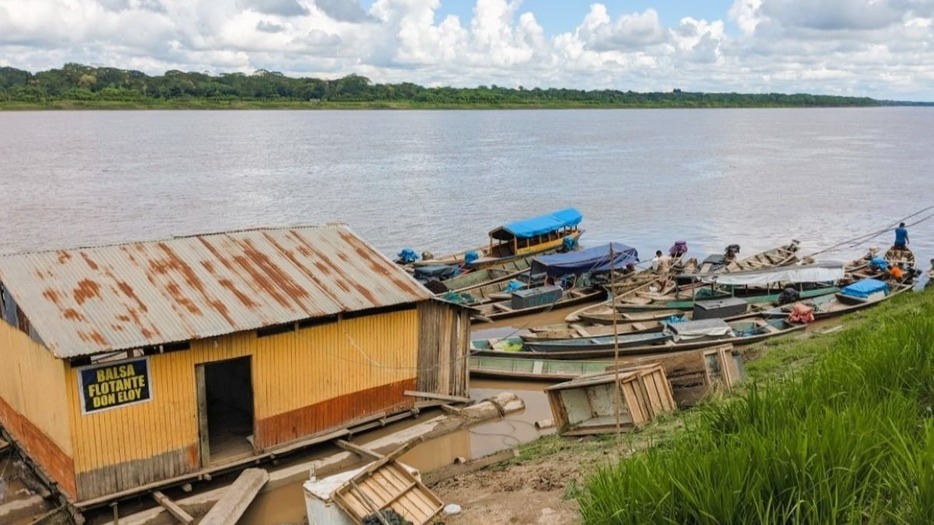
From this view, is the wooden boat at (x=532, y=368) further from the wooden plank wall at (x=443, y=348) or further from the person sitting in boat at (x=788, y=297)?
the person sitting in boat at (x=788, y=297)

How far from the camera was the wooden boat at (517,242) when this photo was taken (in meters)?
33.7

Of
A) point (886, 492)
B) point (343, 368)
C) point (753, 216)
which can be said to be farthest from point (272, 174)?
point (886, 492)

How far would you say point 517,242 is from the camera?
34.8 metres

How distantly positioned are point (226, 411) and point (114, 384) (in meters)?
4.13

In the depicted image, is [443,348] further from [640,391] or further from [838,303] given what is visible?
[838,303]

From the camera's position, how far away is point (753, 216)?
5225 centimetres

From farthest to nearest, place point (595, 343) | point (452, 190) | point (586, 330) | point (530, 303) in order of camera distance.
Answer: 1. point (452, 190)
2. point (530, 303)
3. point (586, 330)
4. point (595, 343)

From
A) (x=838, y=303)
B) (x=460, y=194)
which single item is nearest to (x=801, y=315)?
(x=838, y=303)

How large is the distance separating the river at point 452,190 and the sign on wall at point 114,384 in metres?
27.3

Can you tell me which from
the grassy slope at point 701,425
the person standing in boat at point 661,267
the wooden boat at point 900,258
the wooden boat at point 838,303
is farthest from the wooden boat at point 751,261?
the grassy slope at point 701,425

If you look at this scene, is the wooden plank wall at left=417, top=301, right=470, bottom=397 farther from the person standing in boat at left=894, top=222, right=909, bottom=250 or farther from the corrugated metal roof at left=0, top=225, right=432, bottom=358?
the person standing in boat at left=894, top=222, right=909, bottom=250

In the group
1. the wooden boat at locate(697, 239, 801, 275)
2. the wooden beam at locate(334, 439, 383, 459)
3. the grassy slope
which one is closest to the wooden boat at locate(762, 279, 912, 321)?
the grassy slope

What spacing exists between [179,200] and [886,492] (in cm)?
5401

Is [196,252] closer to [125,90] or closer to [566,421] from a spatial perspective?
[566,421]
